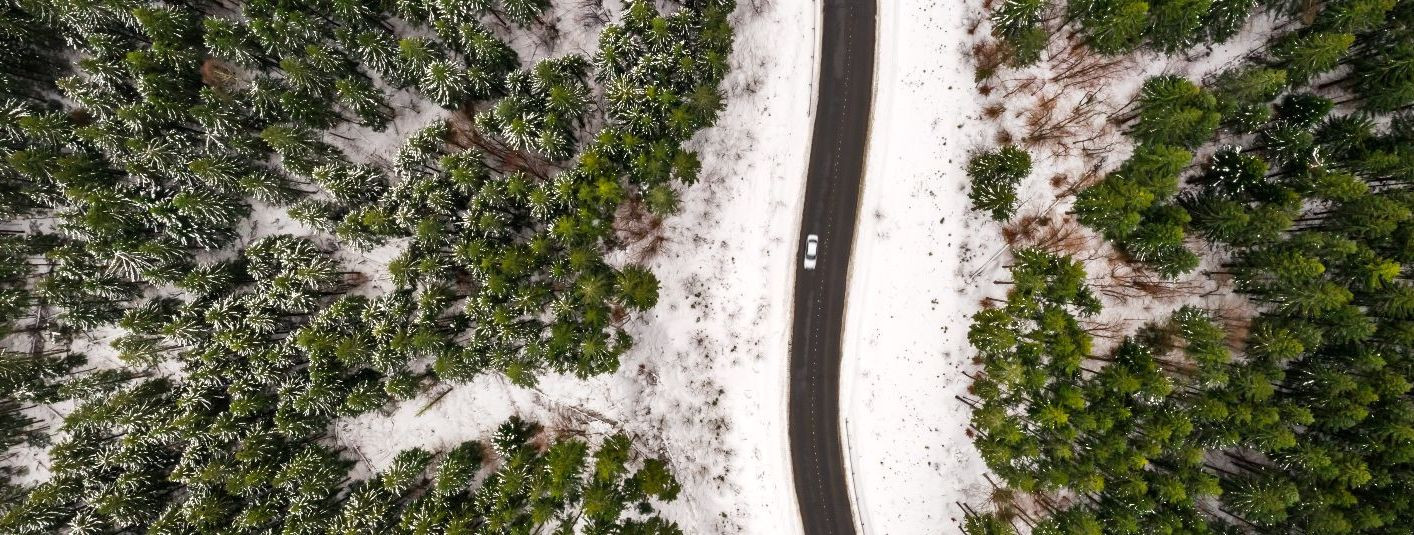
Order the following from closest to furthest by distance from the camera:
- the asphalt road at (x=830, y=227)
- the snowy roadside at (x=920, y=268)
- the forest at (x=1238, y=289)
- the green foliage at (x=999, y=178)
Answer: the forest at (x=1238, y=289)
the green foliage at (x=999, y=178)
the snowy roadside at (x=920, y=268)
the asphalt road at (x=830, y=227)

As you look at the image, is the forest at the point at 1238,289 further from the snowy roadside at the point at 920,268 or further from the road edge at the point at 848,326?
the road edge at the point at 848,326

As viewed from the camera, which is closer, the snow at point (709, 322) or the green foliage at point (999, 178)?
the green foliage at point (999, 178)

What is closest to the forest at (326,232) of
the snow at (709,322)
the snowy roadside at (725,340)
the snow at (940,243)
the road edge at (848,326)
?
the snow at (709,322)

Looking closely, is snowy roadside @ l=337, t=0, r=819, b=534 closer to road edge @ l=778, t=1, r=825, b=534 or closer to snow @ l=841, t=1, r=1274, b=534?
road edge @ l=778, t=1, r=825, b=534

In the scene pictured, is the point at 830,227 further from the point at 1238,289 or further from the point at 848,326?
the point at 1238,289

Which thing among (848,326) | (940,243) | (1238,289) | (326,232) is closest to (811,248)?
(848,326)

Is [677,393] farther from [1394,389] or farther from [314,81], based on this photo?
[1394,389]

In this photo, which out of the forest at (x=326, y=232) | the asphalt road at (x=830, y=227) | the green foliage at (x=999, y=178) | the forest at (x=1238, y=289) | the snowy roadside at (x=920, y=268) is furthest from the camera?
the asphalt road at (x=830, y=227)
